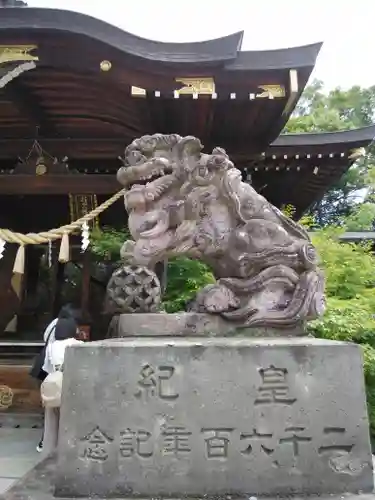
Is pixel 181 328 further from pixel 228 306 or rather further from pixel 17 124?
pixel 17 124

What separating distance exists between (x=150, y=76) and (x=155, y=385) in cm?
397

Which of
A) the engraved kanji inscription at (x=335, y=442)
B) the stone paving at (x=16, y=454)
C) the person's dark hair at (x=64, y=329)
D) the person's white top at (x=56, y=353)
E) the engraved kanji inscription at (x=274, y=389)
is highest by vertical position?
the person's dark hair at (x=64, y=329)

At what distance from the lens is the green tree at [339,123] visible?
19812mm

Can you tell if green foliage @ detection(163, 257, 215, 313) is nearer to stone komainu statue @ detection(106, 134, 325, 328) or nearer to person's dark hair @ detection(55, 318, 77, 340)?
person's dark hair @ detection(55, 318, 77, 340)

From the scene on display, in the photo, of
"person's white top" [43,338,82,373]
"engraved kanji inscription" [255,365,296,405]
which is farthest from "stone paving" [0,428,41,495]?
"engraved kanji inscription" [255,365,296,405]

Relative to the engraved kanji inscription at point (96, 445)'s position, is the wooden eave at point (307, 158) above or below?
above

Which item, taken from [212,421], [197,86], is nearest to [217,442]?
→ [212,421]

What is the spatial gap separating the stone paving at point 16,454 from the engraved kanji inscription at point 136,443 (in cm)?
155

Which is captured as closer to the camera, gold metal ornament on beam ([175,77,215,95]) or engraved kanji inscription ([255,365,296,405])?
engraved kanji inscription ([255,365,296,405])

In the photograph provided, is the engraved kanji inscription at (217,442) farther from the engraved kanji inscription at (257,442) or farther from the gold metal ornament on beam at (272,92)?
the gold metal ornament on beam at (272,92)

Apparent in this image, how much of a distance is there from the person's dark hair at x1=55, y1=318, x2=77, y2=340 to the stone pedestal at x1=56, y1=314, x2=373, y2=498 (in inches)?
85.3

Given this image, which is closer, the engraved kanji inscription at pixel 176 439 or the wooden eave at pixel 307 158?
the engraved kanji inscription at pixel 176 439

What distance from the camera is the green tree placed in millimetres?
19812

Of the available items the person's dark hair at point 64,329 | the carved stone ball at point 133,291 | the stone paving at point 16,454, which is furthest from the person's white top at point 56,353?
the carved stone ball at point 133,291
